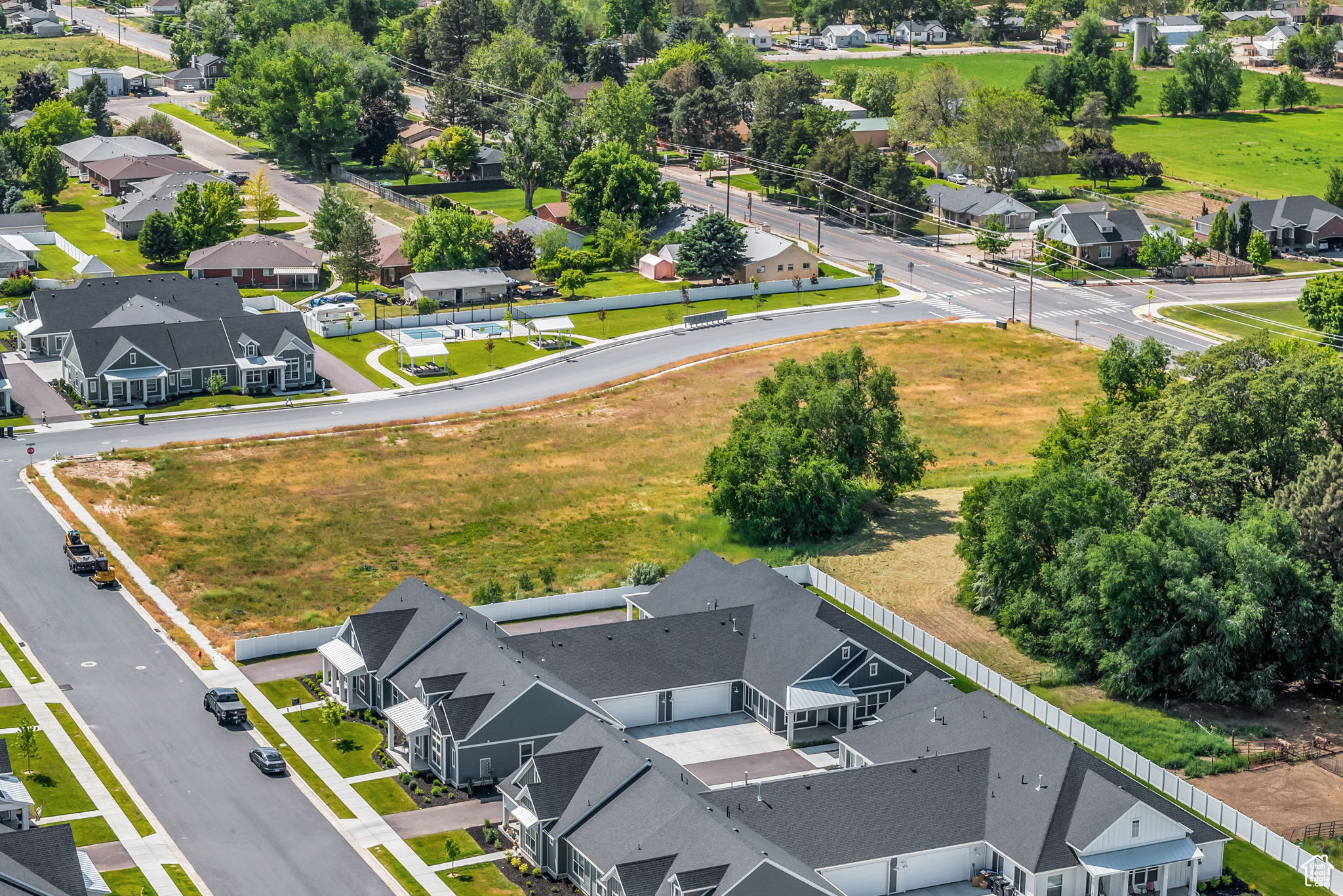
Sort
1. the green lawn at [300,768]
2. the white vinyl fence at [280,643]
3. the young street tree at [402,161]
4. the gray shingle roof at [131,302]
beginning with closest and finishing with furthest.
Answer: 1. the green lawn at [300,768]
2. the white vinyl fence at [280,643]
3. the gray shingle roof at [131,302]
4. the young street tree at [402,161]

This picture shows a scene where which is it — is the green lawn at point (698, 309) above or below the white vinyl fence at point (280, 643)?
above

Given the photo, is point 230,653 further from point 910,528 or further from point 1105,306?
point 1105,306

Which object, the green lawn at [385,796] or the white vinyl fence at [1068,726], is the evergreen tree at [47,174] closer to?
the white vinyl fence at [1068,726]

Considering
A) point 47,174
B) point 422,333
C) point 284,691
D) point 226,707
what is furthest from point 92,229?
point 226,707

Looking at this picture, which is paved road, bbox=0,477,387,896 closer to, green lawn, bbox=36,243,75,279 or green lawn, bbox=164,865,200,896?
green lawn, bbox=164,865,200,896

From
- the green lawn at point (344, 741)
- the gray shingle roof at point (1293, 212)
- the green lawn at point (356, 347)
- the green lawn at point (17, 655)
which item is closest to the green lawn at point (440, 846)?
the green lawn at point (344, 741)

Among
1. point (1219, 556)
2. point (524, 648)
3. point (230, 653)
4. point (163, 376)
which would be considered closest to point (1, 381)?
point (163, 376)

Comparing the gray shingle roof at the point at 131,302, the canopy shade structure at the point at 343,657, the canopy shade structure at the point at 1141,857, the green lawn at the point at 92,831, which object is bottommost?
the green lawn at the point at 92,831
